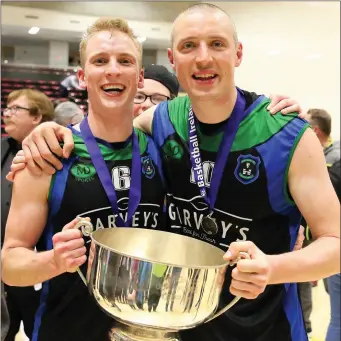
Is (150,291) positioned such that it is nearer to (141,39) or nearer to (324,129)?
(324,129)

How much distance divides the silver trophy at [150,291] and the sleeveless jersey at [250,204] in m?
0.25

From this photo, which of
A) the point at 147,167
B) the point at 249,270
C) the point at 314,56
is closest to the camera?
the point at 249,270

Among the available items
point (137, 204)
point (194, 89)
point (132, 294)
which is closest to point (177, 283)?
point (132, 294)

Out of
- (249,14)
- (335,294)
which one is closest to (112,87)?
(249,14)

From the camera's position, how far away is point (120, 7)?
125cm

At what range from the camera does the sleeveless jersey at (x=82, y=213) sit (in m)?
1.11

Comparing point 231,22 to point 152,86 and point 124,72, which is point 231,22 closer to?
point 124,72

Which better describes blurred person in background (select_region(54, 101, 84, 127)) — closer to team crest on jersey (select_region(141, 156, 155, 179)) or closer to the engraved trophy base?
team crest on jersey (select_region(141, 156, 155, 179))

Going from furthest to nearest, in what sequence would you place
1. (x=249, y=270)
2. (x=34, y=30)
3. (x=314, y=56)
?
(x=34, y=30) → (x=314, y=56) → (x=249, y=270)

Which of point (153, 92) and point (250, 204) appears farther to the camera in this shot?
point (153, 92)

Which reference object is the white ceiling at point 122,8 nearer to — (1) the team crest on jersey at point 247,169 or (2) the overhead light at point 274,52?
(2) the overhead light at point 274,52

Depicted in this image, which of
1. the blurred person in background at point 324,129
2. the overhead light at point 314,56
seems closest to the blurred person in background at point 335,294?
the blurred person in background at point 324,129

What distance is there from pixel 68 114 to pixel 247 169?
122cm

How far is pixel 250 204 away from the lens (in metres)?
1.13
